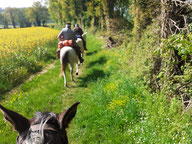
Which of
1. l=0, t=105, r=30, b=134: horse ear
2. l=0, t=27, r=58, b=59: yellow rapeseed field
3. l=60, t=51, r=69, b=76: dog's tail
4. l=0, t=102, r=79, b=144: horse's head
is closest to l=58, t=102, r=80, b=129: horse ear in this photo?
l=0, t=102, r=79, b=144: horse's head

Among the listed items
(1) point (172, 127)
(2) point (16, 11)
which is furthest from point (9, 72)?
(2) point (16, 11)

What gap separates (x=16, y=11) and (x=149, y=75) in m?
79.7

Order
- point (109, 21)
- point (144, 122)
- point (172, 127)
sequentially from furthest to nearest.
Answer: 1. point (109, 21)
2. point (144, 122)
3. point (172, 127)

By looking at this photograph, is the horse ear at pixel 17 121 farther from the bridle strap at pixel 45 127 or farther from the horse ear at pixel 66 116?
the horse ear at pixel 66 116

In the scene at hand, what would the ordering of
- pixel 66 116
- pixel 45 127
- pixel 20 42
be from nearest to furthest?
pixel 45 127
pixel 66 116
pixel 20 42

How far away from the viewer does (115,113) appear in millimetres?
3734

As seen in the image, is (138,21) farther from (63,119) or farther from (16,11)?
(16,11)

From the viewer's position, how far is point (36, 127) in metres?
1.19

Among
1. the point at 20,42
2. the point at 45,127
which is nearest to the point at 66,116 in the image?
the point at 45,127

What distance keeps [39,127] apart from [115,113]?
9.36 ft

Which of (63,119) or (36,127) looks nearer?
(36,127)

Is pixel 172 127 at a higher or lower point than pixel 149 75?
lower

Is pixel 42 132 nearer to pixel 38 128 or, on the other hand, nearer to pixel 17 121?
Result: pixel 38 128

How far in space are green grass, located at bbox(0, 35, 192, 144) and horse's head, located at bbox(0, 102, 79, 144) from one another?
6.77ft
